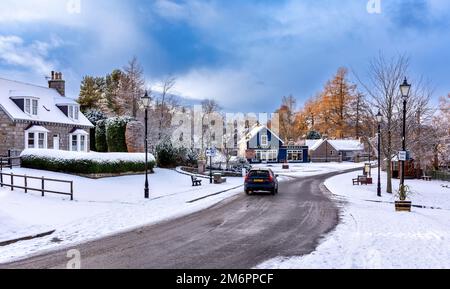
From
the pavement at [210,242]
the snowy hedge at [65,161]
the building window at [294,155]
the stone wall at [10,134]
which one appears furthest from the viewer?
the building window at [294,155]

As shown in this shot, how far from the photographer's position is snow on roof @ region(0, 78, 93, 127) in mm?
35125

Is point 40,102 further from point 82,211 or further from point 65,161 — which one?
point 82,211

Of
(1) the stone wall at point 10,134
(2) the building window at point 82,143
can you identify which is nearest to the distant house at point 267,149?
(2) the building window at point 82,143

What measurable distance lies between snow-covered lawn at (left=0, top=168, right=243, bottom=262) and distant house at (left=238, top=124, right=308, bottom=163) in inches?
2060

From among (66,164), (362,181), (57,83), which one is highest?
(57,83)

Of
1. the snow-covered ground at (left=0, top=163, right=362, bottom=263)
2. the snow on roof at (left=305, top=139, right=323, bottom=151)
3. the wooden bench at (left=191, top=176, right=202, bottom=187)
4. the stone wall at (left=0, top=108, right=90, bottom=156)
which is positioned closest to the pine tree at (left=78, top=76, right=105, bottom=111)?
the stone wall at (left=0, top=108, right=90, bottom=156)

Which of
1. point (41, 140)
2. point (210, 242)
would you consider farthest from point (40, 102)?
point (210, 242)

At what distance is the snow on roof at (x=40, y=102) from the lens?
35.1 m

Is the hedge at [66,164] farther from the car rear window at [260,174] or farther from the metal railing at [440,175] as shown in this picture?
the metal railing at [440,175]

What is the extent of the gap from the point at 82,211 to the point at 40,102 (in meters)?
26.4

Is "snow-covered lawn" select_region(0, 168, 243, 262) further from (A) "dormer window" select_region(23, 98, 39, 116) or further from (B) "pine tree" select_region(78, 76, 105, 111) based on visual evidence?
(B) "pine tree" select_region(78, 76, 105, 111)

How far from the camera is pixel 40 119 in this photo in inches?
1449
